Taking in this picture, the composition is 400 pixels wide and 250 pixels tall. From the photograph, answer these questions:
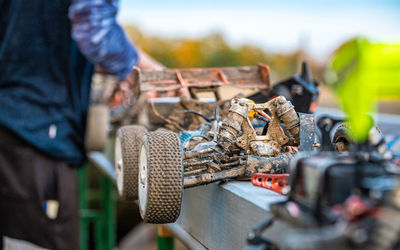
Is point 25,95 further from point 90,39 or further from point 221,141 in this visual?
point 221,141

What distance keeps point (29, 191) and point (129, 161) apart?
59.6 inches

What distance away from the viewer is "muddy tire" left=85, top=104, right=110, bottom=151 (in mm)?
3965

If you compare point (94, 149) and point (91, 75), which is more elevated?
point (91, 75)

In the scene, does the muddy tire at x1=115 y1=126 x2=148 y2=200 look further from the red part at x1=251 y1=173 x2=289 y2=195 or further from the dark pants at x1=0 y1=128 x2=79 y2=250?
the dark pants at x1=0 y1=128 x2=79 y2=250

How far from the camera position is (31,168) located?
10.8ft

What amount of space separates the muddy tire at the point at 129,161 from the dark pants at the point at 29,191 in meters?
1.32

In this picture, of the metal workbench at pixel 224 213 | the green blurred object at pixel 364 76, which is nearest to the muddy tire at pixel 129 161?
the metal workbench at pixel 224 213

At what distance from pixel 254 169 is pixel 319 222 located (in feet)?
2.47

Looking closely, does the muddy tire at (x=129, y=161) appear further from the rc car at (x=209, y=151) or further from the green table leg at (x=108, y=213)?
the green table leg at (x=108, y=213)

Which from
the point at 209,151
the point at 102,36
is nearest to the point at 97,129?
the point at 102,36

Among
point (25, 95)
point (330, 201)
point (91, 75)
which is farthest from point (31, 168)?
point (330, 201)

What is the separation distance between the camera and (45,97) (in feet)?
10.6

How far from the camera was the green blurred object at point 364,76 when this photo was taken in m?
0.98

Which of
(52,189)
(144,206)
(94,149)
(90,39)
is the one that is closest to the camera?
(144,206)
